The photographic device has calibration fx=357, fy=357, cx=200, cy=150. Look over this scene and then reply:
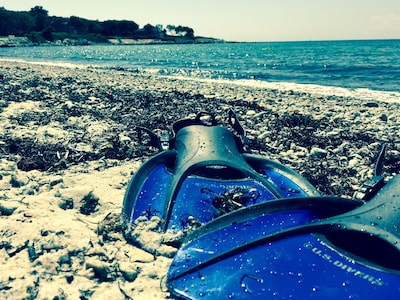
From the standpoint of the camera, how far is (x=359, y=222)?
2557 mm

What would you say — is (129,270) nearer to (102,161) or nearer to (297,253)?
(297,253)

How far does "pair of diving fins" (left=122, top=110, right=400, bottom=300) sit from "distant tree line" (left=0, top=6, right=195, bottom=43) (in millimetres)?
91769

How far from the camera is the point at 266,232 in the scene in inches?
105

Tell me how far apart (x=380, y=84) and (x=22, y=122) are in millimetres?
15966

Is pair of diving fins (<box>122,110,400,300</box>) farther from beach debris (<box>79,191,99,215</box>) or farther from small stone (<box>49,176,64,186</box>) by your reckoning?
small stone (<box>49,176,64,186</box>)

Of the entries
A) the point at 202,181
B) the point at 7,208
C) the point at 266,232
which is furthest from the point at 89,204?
the point at 266,232

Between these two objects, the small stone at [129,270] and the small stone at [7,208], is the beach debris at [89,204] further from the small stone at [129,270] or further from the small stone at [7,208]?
the small stone at [129,270]

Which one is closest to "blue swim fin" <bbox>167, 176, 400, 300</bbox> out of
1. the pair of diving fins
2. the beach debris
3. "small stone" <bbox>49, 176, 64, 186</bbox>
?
the pair of diving fins

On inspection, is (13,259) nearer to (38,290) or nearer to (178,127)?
(38,290)

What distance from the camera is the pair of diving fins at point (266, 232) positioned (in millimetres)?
2195

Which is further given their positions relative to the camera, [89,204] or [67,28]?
[67,28]

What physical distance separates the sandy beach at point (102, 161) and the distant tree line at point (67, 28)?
8676 centimetres

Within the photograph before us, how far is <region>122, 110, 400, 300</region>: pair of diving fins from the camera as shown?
7.20 feet

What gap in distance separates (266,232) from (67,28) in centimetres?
12522
